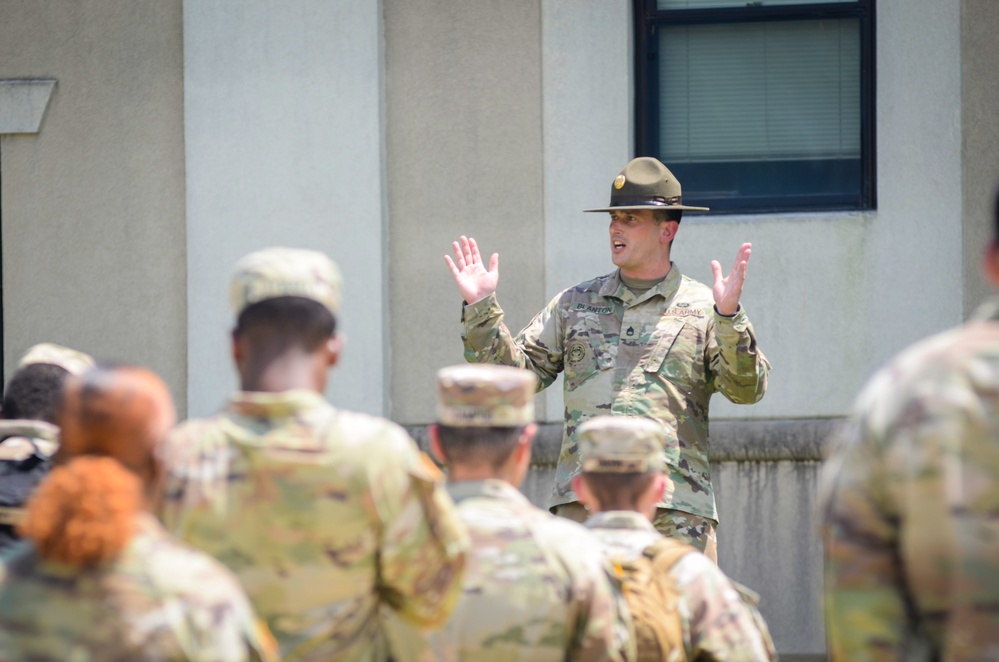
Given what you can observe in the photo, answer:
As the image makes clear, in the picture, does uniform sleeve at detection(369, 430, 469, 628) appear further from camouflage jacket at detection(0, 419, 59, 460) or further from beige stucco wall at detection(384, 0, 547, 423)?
beige stucco wall at detection(384, 0, 547, 423)

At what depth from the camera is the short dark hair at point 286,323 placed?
315 cm

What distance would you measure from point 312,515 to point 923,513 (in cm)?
118

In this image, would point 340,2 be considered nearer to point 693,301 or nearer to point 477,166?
point 477,166

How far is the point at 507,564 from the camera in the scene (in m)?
3.49

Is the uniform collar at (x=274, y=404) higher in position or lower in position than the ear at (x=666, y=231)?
lower

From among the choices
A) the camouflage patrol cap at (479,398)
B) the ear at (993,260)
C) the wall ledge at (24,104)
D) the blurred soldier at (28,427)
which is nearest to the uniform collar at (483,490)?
the camouflage patrol cap at (479,398)

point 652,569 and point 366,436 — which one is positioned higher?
point 366,436

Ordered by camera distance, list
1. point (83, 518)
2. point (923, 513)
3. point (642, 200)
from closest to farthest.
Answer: point (83, 518), point (923, 513), point (642, 200)

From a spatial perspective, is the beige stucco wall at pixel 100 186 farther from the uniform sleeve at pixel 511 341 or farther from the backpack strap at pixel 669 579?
the backpack strap at pixel 669 579

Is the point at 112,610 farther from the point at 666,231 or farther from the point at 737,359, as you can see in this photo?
the point at 666,231

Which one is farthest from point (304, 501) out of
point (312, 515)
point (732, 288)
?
point (732, 288)

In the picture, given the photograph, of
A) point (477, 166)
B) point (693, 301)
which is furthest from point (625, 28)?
point (693, 301)

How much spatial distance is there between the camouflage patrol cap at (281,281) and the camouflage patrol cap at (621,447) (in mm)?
945

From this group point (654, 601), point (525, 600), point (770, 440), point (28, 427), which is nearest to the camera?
point (525, 600)
